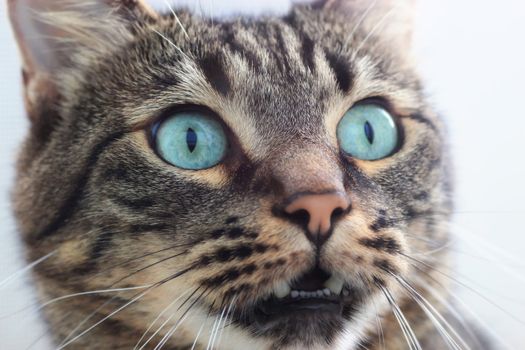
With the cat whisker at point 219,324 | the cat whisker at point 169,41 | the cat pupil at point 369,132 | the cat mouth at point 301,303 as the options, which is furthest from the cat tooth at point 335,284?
the cat whisker at point 169,41

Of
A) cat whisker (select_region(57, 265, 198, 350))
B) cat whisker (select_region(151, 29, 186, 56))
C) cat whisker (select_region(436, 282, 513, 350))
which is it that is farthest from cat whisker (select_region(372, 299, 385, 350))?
cat whisker (select_region(151, 29, 186, 56))

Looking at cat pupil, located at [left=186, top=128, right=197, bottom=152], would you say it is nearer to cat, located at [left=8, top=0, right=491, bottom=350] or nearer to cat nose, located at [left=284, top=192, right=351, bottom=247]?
cat, located at [left=8, top=0, right=491, bottom=350]

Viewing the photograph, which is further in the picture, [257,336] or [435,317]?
[435,317]

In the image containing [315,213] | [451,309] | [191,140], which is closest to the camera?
[315,213]

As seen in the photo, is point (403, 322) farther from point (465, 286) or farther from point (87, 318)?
point (87, 318)

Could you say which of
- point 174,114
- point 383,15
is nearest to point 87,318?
point 174,114

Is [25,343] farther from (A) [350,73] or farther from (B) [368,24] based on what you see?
(B) [368,24]

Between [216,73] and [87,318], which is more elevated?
[216,73]
